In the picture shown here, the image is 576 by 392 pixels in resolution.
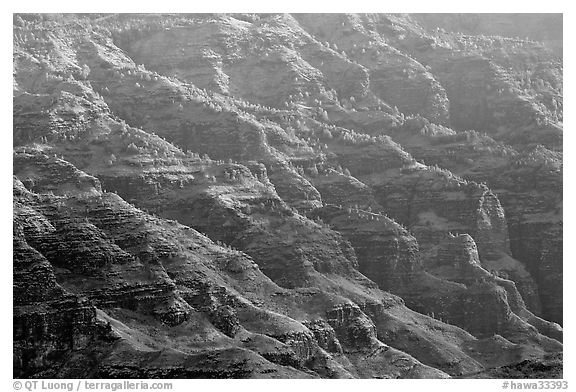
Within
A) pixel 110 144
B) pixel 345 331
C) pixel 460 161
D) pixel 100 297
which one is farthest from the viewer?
pixel 460 161

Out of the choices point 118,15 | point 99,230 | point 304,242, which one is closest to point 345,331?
point 304,242

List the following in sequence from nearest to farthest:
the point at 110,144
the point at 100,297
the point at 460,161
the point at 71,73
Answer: the point at 100,297 < the point at 110,144 < the point at 71,73 < the point at 460,161

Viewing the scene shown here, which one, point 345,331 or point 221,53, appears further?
point 221,53

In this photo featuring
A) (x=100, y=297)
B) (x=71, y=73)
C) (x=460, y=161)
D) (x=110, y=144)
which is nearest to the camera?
(x=100, y=297)

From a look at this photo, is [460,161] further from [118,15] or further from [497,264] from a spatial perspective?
[118,15]

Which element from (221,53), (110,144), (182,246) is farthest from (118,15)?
(182,246)

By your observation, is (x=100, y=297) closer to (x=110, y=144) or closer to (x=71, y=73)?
(x=110, y=144)
